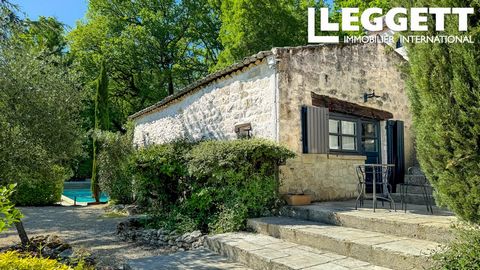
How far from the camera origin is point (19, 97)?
19.4 feet

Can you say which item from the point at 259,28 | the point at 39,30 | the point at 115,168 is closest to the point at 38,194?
the point at 115,168

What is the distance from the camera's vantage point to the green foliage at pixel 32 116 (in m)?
5.80

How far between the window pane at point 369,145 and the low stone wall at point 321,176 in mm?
525

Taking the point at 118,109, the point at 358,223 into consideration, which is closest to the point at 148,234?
the point at 358,223

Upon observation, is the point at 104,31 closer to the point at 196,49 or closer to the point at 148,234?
the point at 196,49

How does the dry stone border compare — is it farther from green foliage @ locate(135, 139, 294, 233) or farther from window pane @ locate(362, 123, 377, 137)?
window pane @ locate(362, 123, 377, 137)

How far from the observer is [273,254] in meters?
4.65

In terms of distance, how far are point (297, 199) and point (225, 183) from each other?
1.42m

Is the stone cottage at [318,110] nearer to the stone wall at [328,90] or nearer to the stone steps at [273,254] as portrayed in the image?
the stone wall at [328,90]

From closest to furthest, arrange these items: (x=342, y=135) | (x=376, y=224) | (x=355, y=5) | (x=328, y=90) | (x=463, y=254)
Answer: (x=463, y=254), (x=376, y=224), (x=328, y=90), (x=342, y=135), (x=355, y=5)

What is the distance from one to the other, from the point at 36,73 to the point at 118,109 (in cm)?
1915

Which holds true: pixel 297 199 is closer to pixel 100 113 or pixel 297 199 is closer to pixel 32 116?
pixel 32 116

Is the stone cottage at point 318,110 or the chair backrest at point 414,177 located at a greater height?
the stone cottage at point 318,110

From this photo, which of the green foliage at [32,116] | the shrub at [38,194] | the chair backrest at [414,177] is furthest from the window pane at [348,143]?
the shrub at [38,194]
